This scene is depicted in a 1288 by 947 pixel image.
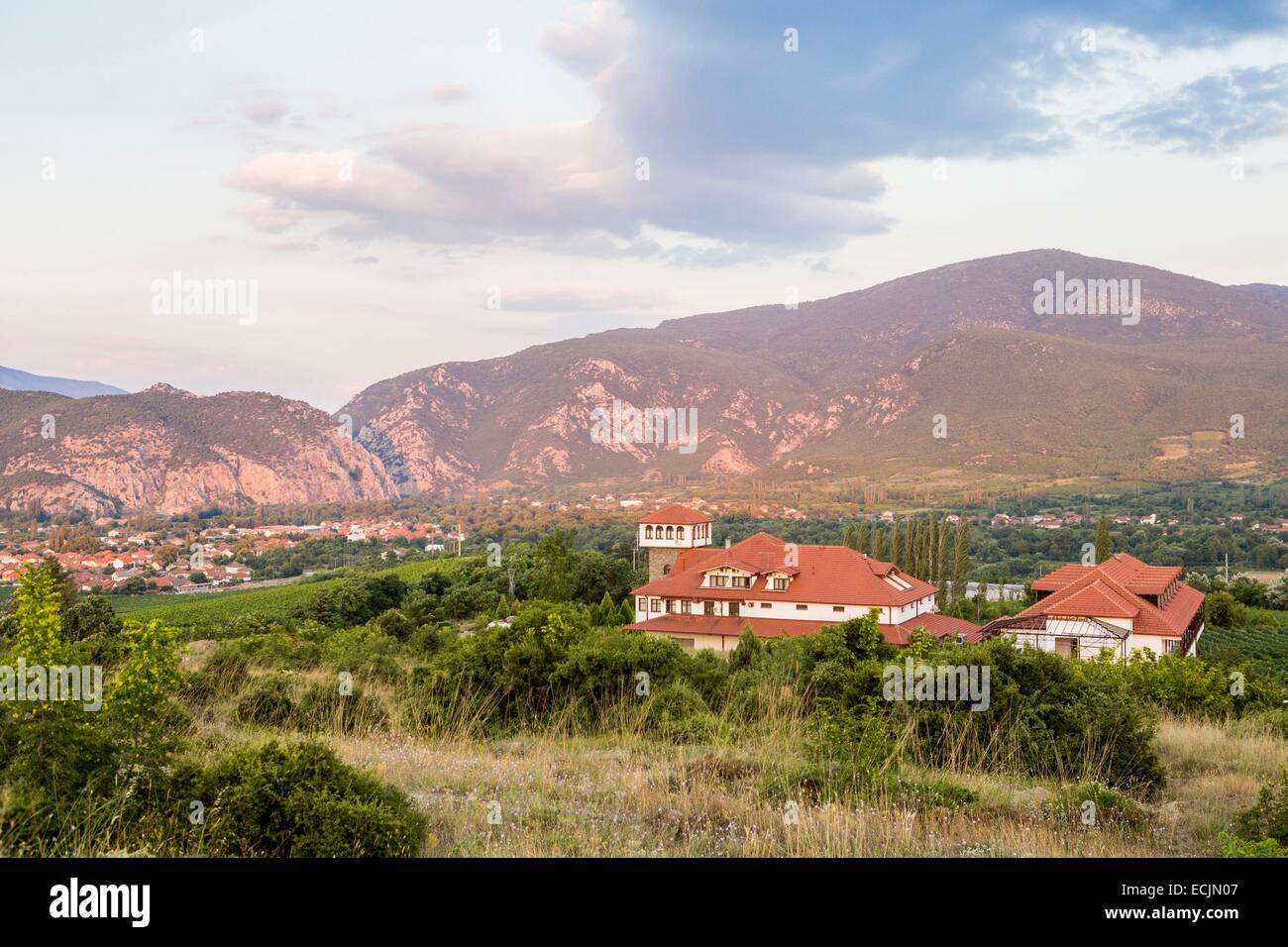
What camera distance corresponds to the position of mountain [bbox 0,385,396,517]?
12188cm

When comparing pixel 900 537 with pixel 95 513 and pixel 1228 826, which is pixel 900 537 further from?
pixel 95 513

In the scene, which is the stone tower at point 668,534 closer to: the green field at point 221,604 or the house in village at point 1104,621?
the house in village at point 1104,621

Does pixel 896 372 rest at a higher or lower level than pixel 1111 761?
higher

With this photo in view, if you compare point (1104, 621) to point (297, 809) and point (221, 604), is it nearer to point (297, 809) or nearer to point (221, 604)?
point (297, 809)

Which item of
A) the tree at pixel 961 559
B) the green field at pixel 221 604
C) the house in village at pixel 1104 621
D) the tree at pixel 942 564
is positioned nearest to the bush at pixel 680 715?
the house in village at pixel 1104 621

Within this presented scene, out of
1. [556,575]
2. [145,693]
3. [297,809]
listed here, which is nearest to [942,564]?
[556,575]

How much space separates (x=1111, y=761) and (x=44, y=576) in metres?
6.38

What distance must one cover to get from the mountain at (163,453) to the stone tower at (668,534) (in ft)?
336

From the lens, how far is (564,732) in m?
7.46

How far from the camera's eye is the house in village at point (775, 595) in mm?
34000

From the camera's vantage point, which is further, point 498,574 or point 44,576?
point 498,574

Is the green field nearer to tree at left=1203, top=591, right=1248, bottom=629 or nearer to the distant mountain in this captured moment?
tree at left=1203, top=591, right=1248, bottom=629
